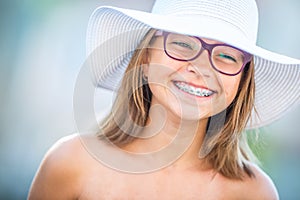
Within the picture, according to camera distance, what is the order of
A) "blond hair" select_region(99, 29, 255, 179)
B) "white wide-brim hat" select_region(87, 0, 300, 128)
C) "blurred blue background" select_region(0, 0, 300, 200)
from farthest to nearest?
"blurred blue background" select_region(0, 0, 300, 200)
"blond hair" select_region(99, 29, 255, 179)
"white wide-brim hat" select_region(87, 0, 300, 128)

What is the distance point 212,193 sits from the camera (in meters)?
0.86

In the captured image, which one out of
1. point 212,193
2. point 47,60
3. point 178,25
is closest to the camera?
point 178,25

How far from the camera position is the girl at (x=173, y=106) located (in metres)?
0.78

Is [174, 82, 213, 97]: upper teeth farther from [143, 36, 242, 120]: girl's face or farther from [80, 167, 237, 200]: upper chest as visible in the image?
[80, 167, 237, 200]: upper chest

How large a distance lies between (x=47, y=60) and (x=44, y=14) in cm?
15

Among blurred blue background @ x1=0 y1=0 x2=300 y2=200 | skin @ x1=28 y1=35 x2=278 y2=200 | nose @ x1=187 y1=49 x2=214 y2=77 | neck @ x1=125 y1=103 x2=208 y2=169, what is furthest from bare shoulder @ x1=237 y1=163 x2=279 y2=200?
blurred blue background @ x1=0 y1=0 x2=300 y2=200

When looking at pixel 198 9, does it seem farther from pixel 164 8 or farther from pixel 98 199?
pixel 98 199

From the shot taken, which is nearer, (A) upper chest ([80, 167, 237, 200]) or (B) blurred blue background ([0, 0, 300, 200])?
(A) upper chest ([80, 167, 237, 200])

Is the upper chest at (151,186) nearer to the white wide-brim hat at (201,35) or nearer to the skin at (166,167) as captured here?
the skin at (166,167)

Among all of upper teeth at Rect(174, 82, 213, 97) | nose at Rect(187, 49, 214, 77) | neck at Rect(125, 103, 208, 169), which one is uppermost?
nose at Rect(187, 49, 214, 77)

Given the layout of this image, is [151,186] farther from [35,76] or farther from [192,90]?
[35,76]

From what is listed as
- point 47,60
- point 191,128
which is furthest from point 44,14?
point 191,128

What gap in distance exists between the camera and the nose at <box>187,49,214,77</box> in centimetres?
77

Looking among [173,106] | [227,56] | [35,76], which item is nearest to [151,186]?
[173,106]
